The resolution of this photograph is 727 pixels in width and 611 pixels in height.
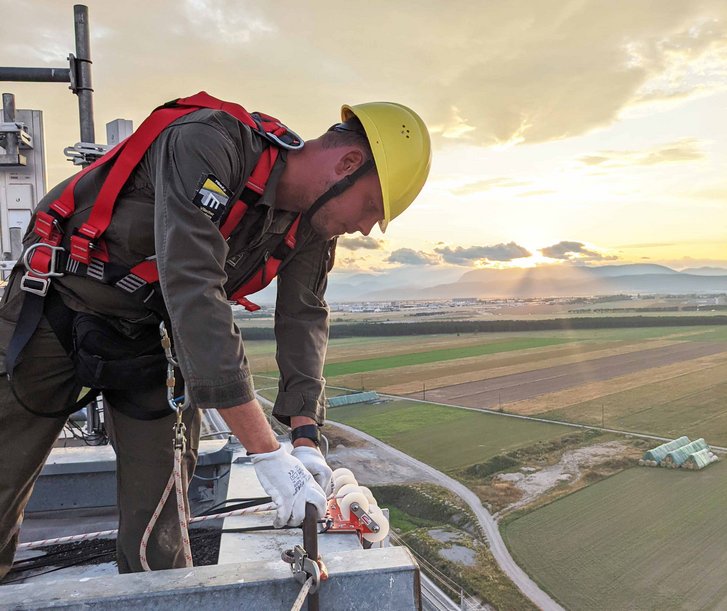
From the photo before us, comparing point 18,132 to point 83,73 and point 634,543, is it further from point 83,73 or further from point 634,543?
point 634,543

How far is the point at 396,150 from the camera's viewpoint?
1996mm

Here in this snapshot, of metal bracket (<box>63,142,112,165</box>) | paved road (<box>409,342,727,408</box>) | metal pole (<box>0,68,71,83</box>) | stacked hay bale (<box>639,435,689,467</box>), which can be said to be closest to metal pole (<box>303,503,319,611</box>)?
metal bracket (<box>63,142,112,165</box>)

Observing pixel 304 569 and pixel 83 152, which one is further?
pixel 83 152

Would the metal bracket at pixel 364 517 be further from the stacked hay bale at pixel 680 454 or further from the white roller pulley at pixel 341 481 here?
the stacked hay bale at pixel 680 454

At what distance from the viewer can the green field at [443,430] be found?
28.7 metres

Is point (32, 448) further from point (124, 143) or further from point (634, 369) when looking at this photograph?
point (634, 369)

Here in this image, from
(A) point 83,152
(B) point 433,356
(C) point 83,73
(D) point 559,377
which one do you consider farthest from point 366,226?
(B) point 433,356

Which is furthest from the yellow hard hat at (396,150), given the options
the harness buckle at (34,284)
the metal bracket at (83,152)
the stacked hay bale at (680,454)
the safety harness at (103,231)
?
the stacked hay bale at (680,454)

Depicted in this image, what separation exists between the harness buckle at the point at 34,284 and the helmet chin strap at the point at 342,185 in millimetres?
966

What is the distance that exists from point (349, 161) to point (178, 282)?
0.80 m

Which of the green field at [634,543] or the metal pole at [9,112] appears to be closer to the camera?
the metal pole at [9,112]

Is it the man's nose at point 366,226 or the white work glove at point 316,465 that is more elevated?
the man's nose at point 366,226

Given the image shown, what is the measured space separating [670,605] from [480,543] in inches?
253

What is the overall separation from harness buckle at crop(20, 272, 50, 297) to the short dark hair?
3.60ft
